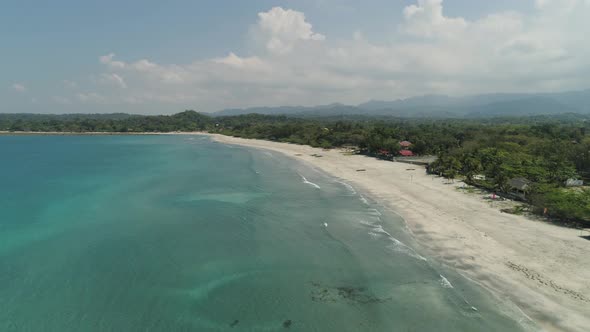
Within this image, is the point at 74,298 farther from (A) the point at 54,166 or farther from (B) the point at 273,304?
(A) the point at 54,166

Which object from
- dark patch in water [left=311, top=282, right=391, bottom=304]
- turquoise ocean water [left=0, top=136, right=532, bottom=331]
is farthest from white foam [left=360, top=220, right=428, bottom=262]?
dark patch in water [left=311, top=282, right=391, bottom=304]

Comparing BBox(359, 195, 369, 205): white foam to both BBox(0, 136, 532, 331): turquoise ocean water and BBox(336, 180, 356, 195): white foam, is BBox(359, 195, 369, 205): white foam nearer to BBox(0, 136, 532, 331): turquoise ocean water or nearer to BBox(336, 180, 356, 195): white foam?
BBox(0, 136, 532, 331): turquoise ocean water

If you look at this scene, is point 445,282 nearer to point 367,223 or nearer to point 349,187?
point 367,223

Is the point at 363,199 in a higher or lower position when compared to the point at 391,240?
higher

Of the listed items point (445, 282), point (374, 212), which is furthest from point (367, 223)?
point (445, 282)

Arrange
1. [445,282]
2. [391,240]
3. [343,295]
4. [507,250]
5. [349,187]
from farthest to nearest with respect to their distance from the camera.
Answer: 1. [349,187]
2. [391,240]
3. [507,250]
4. [445,282]
5. [343,295]

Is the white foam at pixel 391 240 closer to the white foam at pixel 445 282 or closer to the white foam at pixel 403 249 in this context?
the white foam at pixel 403 249

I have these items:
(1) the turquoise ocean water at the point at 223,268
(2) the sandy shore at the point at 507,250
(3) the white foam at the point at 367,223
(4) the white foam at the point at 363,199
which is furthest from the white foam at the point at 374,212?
(4) the white foam at the point at 363,199
